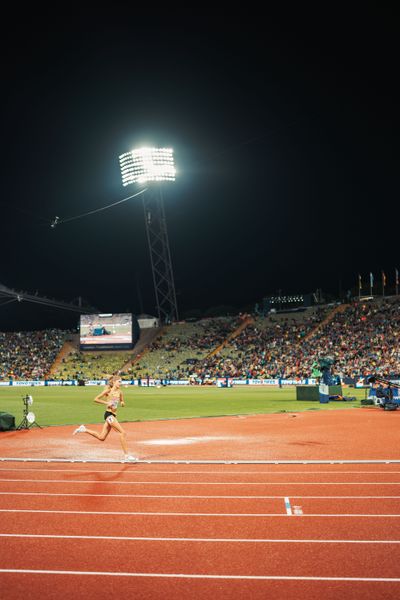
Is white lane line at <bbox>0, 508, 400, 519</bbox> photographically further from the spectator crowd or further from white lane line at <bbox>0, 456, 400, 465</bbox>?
the spectator crowd

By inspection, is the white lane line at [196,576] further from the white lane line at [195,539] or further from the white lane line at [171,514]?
the white lane line at [171,514]

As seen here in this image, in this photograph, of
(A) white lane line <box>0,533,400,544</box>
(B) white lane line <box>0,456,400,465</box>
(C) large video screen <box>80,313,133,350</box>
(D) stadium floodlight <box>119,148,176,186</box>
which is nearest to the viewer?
(A) white lane line <box>0,533,400,544</box>

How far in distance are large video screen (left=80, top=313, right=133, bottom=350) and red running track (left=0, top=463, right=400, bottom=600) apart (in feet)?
255

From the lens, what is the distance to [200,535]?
6996 millimetres

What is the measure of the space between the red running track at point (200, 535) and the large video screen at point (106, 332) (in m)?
77.9

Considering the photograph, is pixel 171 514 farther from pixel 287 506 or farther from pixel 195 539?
pixel 287 506

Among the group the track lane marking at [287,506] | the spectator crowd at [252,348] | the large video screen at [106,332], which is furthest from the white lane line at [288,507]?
the large video screen at [106,332]

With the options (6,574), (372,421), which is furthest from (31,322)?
(6,574)

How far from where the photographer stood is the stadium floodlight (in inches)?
2960

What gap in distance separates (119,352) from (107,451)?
74317 millimetres

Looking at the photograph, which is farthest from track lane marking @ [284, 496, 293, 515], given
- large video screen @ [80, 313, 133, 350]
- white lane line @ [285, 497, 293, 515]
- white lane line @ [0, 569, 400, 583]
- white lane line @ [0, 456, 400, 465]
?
large video screen @ [80, 313, 133, 350]

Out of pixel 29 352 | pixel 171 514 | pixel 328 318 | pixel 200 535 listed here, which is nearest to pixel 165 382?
pixel 328 318

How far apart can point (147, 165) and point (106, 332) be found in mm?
27300

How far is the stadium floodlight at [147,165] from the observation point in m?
75.2
